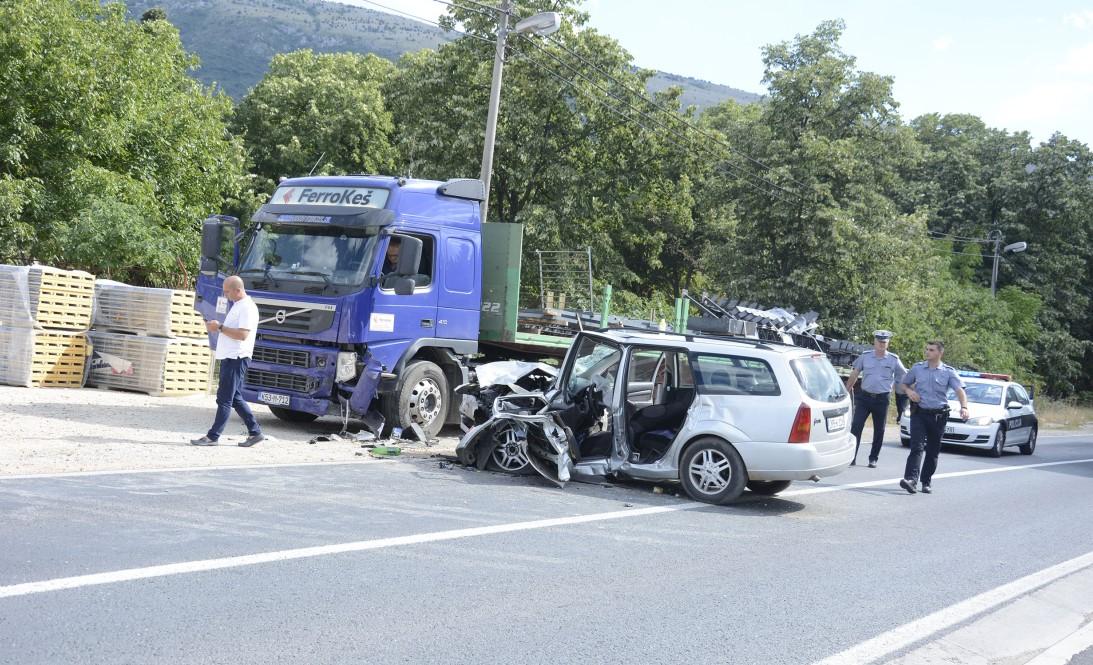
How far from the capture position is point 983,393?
2036 cm

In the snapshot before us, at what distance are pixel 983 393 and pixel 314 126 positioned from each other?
129 ft

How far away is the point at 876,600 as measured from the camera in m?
6.18

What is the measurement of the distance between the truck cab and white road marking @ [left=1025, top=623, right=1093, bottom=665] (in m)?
7.36

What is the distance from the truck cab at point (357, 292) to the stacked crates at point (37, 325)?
328cm

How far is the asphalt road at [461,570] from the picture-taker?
4.59m

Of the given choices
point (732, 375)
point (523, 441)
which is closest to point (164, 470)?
point (523, 441)

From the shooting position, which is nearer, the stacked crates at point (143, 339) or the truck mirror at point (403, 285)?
the truck mirror at point (403, 285)

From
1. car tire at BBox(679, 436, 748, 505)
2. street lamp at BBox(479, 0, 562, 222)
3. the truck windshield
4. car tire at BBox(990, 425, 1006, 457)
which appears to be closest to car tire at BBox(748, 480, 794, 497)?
car tire at BBox(679, 436, 748, 505)

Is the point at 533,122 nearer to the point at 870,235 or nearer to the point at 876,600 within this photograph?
the point at 870,235

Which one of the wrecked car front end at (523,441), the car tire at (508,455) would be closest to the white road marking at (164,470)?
the wrecked car front end at (523,441)

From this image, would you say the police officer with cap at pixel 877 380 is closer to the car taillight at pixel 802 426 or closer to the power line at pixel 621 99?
the car taillight at pixel 802 426

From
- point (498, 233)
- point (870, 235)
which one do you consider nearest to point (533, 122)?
point (870, 235)

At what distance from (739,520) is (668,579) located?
2.55 metres

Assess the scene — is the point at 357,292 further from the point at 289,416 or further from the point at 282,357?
the point at 289,416
